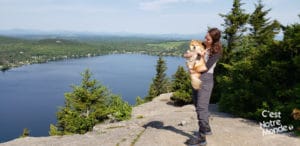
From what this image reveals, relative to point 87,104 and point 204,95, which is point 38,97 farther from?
point 204,95

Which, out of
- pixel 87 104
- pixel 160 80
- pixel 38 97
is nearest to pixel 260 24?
pixel 87 104

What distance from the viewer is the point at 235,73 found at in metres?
15.6

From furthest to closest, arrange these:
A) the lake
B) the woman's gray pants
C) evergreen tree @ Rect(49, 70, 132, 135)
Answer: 1. the lake
2. evergreen tree @ Rect(49, 70, 132, 135)
3. the woman's gray pants

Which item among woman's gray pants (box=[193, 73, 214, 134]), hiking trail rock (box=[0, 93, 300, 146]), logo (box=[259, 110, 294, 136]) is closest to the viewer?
woman's gray pants (box=[193, 73, 214, 134])

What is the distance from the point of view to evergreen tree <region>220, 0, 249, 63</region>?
2638cm

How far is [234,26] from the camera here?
26578 millimetres

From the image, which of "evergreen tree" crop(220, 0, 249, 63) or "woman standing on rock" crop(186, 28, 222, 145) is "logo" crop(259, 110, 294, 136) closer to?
"woman standing on rock" crop(186, 28, 222, 145)

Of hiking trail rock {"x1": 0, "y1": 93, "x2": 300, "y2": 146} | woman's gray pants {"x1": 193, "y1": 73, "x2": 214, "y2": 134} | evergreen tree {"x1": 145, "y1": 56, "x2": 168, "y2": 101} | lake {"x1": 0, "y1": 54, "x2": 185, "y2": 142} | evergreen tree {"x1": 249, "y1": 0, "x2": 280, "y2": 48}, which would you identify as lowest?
lake {"x1": 0, "y1": 54, "x2": 185, "y2": 142}

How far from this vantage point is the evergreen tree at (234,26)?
26.4 metres

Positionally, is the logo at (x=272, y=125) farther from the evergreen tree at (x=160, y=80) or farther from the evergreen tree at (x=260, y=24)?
the evergreen tree at (x=160, y=80)

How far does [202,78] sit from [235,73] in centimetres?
884

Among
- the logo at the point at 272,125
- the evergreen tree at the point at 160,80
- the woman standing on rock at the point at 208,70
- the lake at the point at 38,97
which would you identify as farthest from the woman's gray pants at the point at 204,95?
the lake at the point at 38,97

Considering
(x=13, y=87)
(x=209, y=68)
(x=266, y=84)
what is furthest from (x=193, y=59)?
(x=13, y=87)

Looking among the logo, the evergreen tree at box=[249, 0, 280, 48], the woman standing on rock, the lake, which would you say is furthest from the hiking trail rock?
the lake
